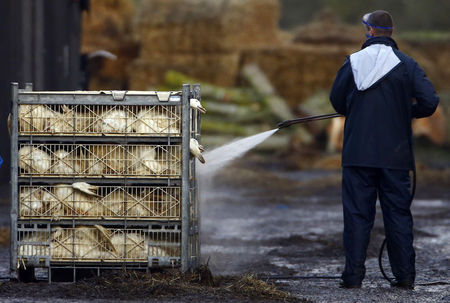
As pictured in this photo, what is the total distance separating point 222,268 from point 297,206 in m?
6.12

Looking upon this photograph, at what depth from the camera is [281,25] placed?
199ft

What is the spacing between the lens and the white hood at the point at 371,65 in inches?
277

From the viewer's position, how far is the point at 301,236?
1067 centimetres

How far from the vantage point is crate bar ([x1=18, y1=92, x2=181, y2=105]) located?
22.4ft

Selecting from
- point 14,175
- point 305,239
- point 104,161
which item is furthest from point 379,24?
point 305,239

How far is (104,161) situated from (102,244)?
64 cm

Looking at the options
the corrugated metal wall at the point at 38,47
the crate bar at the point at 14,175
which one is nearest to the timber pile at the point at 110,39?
the corrugated metal wall at the point at 38,47

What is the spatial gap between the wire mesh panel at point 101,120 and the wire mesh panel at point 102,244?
0.73 m

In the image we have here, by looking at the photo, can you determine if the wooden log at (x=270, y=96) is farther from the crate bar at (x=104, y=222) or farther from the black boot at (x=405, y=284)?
the crate bar at (x=104, y=222)

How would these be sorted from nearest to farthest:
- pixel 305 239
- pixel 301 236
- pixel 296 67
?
pixel 305 239 < pixel 301 236 < pixel 296 67

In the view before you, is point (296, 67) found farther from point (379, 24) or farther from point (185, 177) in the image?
point (185, 177)

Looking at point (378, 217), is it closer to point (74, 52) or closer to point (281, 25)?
point (74, 52)

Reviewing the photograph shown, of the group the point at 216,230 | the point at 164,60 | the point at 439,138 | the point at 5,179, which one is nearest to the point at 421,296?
the point at 216,230

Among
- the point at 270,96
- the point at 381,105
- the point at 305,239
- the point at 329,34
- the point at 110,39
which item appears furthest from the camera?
the point at 110,39
